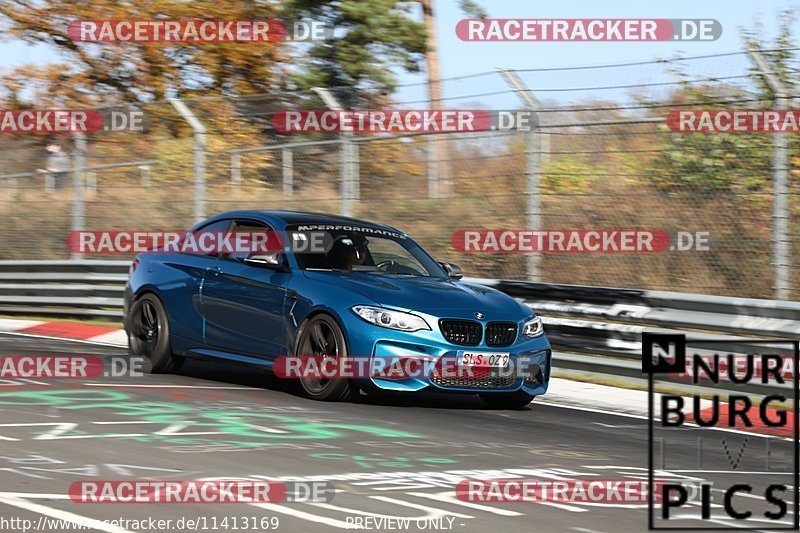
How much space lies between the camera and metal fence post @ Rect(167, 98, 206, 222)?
55.0 ft

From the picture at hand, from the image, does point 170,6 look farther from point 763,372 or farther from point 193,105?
point 763,372

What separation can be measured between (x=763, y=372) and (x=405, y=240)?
11.2ft

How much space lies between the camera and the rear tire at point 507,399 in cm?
1025

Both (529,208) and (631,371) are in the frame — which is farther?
(529,208)

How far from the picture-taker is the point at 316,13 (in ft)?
104

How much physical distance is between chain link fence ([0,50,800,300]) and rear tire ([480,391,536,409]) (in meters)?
2.88

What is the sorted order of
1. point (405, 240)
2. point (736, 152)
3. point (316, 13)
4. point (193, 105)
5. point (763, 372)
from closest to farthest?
point (763, 372) < point (405, 240) < point (736, 152) < point (193, 105) < point (316, 13)

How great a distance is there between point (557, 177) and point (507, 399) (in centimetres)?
428

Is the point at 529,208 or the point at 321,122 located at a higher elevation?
the point at 321,122

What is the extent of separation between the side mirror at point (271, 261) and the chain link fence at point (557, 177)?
3866mm

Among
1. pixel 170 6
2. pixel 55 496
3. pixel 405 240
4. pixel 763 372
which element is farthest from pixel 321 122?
pixel 170 6
